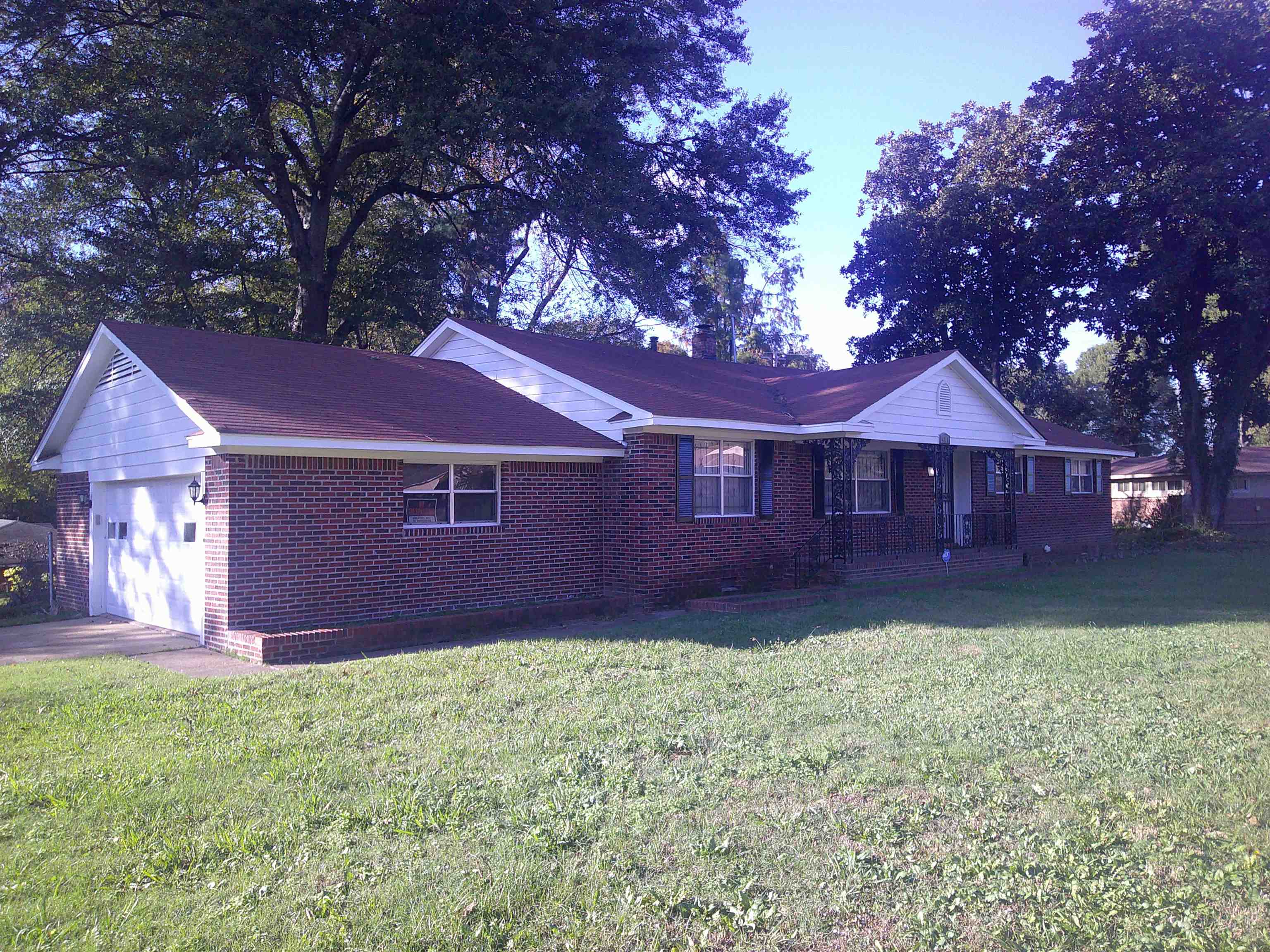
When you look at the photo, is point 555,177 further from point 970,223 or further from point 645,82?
point 970,223

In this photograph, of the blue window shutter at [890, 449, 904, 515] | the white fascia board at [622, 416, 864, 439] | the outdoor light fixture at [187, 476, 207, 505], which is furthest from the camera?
the blue window shutter at [890, 449, 904, 515]

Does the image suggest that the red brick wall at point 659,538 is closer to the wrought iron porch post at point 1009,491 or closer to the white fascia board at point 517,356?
the white fascia board at point 517,356

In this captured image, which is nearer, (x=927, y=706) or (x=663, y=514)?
(x=927, y=706)

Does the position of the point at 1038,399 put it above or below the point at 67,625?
above

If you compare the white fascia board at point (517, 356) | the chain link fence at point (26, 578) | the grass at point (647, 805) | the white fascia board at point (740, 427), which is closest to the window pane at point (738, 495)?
the white fascia board at point (740, 427)

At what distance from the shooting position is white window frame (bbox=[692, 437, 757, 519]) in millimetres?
15062

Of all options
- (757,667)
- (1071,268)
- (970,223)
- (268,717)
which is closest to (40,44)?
(268,717)

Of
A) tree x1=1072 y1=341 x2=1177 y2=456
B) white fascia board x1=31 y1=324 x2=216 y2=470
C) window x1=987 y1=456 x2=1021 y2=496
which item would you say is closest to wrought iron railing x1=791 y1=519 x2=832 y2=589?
window x1=987 y1=456 x2=1021 y2=496

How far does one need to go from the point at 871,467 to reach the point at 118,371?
14071mm

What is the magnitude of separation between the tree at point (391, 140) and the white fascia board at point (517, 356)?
492 cm

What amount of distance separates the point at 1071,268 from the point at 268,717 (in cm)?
3220

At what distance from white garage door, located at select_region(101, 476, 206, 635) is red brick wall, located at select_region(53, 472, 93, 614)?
70 cm

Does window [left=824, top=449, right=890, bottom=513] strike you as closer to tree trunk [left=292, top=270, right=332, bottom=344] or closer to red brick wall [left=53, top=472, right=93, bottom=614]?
tree trunk [left=292, top=270, right=332, bottom=344]

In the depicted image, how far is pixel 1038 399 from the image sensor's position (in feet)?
155
